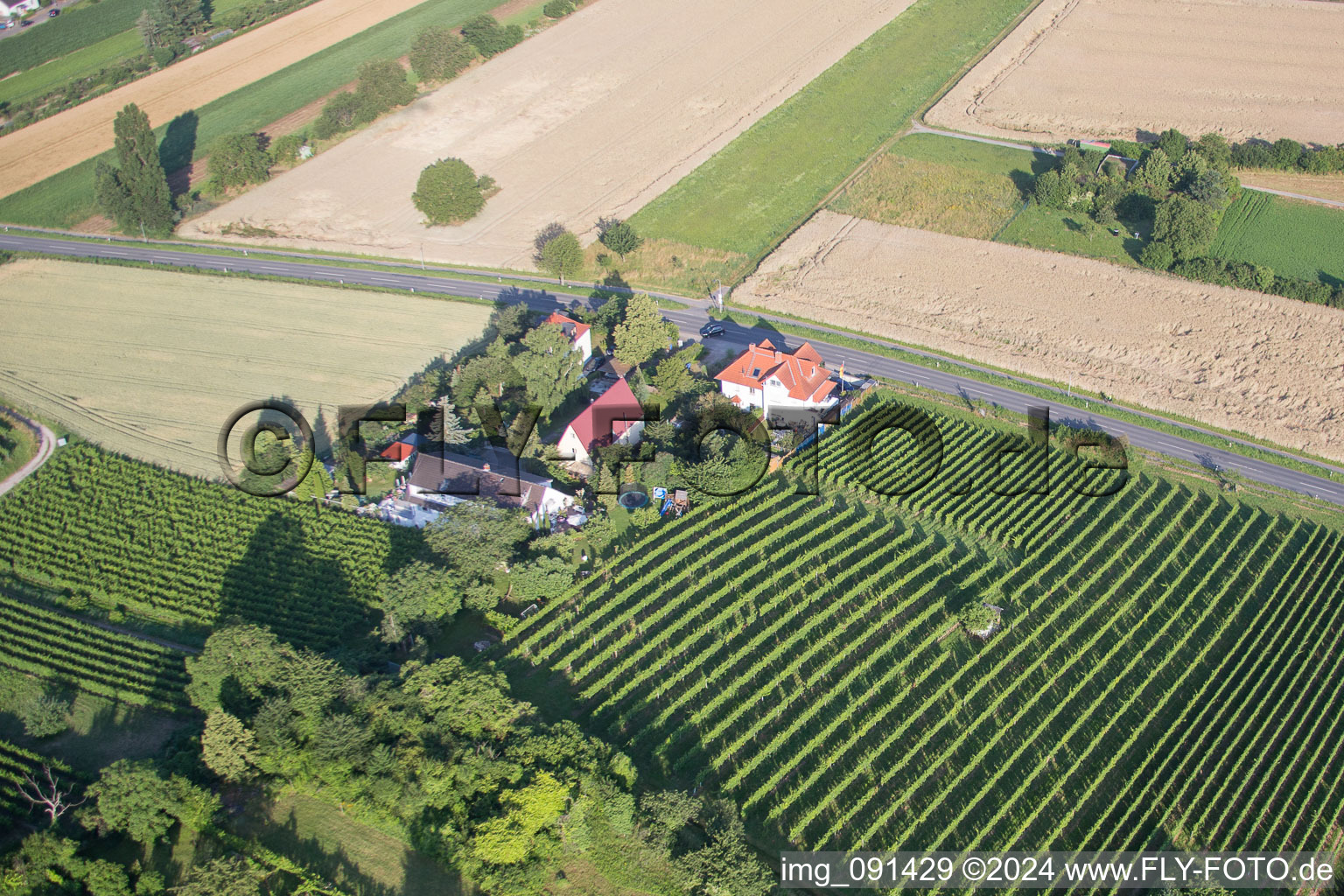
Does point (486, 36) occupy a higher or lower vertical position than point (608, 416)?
higher

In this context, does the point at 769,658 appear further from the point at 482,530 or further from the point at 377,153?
the point at 377,153

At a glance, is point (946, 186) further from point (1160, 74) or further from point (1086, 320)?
point (1160, 74)

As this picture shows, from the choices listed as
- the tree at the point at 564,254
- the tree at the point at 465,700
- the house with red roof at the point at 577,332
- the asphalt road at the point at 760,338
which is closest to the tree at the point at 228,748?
the tree at the point at 465,700

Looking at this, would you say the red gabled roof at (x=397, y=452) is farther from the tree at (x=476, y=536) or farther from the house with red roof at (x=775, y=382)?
the house with red roof at (x=775, y=382)

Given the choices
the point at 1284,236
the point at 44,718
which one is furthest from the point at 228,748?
the point at 1284,236

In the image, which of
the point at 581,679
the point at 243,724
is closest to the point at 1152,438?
the point at 581,679
